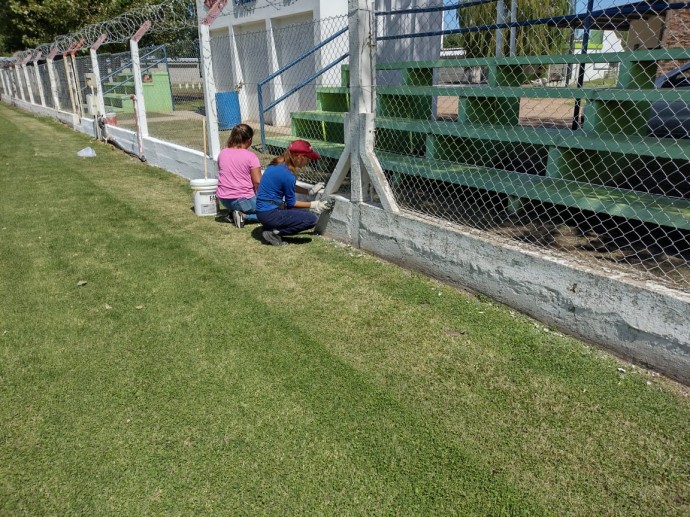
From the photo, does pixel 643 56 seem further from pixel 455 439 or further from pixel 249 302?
pixel 249 302

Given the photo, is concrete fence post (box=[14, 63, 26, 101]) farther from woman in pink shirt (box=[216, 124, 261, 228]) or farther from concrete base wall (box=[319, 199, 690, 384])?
concrete base wall (box=[319, 199, 690, 384])

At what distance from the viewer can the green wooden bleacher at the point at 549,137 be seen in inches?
147

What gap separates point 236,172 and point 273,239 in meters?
1.06

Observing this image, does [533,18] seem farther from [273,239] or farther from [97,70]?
[97,70]

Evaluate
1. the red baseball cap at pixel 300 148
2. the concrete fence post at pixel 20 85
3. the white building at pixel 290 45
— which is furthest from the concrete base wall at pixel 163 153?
the concrete fence post at pixel 20 85

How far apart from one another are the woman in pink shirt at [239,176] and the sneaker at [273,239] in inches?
29.4

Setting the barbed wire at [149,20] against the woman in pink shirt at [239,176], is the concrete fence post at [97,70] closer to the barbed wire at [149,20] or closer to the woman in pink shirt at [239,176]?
the barbed wire at [149,20]

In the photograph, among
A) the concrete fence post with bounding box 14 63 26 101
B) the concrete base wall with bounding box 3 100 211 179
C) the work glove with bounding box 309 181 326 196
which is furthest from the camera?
the concrete fence post with bounding box 14 63 26 101

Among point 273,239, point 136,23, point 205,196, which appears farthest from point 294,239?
point 136,23

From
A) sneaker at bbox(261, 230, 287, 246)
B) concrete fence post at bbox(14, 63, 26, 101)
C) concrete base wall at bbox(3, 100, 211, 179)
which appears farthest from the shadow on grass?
concrete fence post at bbox(14, 63, 26, 101)

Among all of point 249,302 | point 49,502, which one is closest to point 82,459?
point 49,502

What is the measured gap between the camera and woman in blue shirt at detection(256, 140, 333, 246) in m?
5.27

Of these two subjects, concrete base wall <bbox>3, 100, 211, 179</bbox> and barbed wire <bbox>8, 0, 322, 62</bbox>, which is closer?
concrete base wall <bbox>3, 100, 211, 179</bbox>

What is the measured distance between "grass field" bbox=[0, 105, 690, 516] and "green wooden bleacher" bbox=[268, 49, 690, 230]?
1.11m
